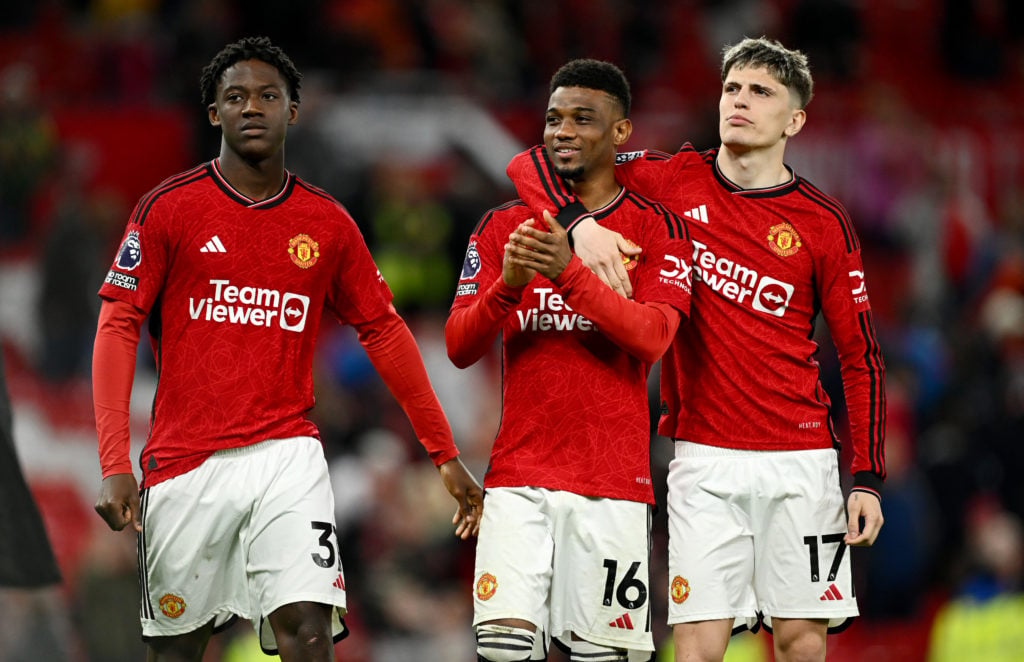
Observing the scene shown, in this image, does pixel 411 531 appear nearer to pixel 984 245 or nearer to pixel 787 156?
pixel 787 156

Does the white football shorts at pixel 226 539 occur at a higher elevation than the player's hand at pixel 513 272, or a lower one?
lower

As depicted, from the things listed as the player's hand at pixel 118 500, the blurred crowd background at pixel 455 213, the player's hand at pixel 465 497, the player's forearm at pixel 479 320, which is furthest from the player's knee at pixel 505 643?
the blurred crowd background at pixel 455 213

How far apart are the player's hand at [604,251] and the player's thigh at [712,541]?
30.4 inches

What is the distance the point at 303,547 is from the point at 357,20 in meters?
9.95

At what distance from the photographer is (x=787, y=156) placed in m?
14.5

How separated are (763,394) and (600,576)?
98cm

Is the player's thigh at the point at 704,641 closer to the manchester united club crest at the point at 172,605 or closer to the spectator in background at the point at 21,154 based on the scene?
the manchester united club crest at the point at 172,605

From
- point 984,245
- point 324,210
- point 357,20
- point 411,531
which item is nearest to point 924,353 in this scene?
point 984,245

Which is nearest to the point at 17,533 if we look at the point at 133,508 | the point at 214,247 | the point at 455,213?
the point at 133,508

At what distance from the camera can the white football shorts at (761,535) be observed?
5867mm

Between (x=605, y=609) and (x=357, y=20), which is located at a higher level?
(x=357, y=20)

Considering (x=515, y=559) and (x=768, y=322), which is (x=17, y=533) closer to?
(x=515, y=559)

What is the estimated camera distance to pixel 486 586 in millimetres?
5562

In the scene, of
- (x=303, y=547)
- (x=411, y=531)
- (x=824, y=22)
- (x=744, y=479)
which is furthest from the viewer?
(x=824, y=22)
